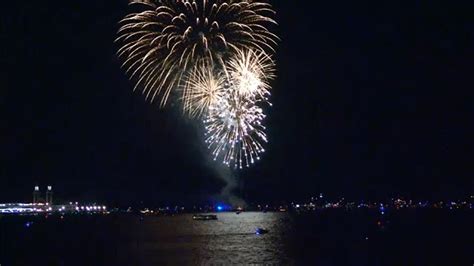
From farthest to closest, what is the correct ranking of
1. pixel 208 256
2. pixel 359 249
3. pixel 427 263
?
1. pixel 359 249
2. pixel 208 256
3. pixel 427 263

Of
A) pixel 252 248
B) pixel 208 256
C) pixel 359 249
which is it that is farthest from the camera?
pixel 252 248

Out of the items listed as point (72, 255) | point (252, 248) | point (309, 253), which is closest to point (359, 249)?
point (309, 253)

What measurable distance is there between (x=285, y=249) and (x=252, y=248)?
4355 mm

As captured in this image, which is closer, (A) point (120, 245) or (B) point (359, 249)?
(B) point (359, 249)

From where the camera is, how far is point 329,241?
75.1 meters

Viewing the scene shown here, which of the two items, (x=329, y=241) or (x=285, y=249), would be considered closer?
(x=285, y=249)

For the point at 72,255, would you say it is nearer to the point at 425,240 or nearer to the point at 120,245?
the point at 120,245

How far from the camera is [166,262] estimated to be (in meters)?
52.9

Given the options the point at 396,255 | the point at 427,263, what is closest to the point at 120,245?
the point at 396,255

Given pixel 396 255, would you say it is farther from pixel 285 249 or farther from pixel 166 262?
pixel 166 262

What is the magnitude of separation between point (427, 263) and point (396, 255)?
701 cm

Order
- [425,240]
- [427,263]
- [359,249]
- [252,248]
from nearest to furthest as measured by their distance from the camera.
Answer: [427,263]
[359,249]
[252,248]
[425,240]

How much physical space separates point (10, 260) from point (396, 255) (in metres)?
35.5

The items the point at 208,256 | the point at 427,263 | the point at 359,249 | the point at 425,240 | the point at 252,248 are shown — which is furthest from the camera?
the point at 425,240
